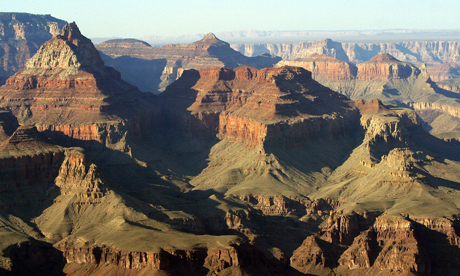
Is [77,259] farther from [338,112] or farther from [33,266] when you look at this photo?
[338,112]

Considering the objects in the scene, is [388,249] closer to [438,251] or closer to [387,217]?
[438,251]

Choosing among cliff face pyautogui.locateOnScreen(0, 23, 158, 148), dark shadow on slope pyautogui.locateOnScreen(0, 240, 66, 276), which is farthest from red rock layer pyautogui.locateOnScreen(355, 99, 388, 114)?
dark shadow on slope pyautogui.locateOnScreen(0, 240, 66, 276)

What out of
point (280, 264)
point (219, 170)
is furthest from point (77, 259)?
point (219, 170)

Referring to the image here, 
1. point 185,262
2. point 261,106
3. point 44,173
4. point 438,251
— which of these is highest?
point 261,106

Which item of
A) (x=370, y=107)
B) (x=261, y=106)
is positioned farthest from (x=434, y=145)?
(x=261, y=106)

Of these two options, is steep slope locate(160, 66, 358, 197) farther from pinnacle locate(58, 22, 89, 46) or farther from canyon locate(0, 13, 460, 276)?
pinnacle locate(58, 22, 89, 46)

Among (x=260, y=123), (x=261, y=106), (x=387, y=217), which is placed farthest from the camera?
(x=261, y=106)
